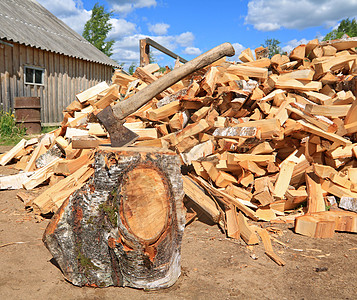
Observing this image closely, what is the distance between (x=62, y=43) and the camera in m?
14.3

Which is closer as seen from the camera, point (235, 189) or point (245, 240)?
point (245, 240)

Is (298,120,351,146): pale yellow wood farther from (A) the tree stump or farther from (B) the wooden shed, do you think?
(B) the wooden shed

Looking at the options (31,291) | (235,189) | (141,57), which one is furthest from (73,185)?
(141,57)

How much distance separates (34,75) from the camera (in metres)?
12.3

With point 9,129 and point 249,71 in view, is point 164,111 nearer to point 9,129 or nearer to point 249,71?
point 249,71

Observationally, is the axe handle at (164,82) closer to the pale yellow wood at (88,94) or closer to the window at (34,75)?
the pale yellow wood at (88,94)

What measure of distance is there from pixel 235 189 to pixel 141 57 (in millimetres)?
5325

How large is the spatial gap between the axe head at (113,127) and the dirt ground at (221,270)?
1216 millimetres

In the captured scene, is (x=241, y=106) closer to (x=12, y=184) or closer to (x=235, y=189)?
(x=235, y=189)

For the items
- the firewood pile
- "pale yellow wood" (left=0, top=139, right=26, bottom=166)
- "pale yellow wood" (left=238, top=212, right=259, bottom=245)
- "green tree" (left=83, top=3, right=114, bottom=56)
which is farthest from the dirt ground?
"green tree" (left=83, top=3, right=114, bottom=56)

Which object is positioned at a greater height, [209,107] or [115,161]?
[209,107]

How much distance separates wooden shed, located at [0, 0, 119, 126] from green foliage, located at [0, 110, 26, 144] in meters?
0.89

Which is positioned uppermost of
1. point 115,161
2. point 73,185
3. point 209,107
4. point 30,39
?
point 30,39

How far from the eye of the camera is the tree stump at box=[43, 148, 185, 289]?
7.58 ft
